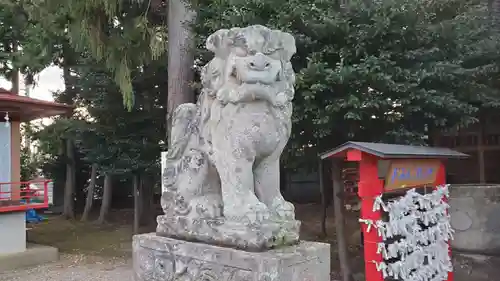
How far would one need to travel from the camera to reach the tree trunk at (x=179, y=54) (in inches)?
289

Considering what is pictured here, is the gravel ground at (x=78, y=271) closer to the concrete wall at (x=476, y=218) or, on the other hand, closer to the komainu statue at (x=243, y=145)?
the komainu statue at (x=243, y=145)

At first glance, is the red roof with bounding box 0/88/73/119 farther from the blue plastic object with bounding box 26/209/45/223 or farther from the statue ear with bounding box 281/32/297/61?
the statue ear with bounding box 281/32/297/61

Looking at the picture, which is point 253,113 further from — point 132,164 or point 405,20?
point 132,164

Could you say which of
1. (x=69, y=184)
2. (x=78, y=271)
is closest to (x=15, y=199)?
(x=78, y=271)

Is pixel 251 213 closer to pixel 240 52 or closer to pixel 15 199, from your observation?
pixel 240 52

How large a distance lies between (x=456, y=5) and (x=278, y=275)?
5.65 meters

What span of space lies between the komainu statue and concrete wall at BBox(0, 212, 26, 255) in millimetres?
6532

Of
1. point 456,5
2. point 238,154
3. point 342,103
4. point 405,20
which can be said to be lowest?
point 238,154

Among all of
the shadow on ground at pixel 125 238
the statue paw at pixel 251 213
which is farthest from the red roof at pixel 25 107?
the statue paw at pixel 251 213

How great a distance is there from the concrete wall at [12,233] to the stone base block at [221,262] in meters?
6.08

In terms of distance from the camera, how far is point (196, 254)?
9.84 feet

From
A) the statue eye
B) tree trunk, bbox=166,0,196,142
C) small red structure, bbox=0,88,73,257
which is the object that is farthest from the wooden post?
small red structure, bbox=0,88,73,257

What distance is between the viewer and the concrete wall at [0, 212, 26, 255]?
8.37 meters

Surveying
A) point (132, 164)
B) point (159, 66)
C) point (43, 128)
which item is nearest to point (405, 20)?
point (159, 66)
